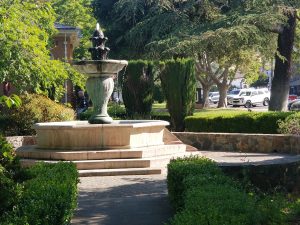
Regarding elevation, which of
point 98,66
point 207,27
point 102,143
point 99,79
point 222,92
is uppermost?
point 207,27

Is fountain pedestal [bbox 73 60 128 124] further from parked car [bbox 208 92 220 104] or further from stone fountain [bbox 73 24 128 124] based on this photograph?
parked car [bbox 208 92 220 104]

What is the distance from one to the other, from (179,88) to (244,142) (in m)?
6.04

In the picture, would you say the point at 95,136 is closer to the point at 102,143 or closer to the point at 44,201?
the point at 102,143

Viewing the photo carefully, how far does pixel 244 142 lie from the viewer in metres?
15.9

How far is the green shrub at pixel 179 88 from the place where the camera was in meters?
21.3

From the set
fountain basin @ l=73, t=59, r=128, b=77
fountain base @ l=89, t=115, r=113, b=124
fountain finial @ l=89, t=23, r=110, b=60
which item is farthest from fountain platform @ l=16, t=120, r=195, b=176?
fountain finial @ l=89, t=23, r=110, b=60

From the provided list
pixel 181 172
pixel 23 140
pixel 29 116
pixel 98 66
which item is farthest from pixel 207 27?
pixel 181 172

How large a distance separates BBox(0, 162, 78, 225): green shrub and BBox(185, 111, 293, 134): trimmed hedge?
11305mm

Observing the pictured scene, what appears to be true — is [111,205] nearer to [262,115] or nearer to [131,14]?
[262,115]

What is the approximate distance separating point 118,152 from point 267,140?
5117 millimetres

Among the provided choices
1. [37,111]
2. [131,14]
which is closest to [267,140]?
[37,111]

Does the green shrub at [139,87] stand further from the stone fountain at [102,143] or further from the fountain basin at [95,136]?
the fountain basin at [95,136]

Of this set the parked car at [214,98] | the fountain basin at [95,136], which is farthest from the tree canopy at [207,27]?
the parked car at [214,98]

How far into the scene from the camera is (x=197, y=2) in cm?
2720
